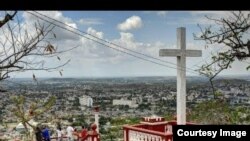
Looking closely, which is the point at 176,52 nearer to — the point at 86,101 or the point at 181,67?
the point at 181,67

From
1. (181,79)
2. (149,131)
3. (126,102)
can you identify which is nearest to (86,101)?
(126,102)

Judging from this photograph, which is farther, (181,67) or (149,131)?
Result: (181,67)

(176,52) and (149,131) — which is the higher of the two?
(176,52)

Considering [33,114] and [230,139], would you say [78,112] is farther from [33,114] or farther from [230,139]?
[230,139]

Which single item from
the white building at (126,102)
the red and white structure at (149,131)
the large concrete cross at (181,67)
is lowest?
the red and white structure at (149,131)

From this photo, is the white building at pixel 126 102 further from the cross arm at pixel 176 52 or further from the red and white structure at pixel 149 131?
the cross arm at pixel 176 52

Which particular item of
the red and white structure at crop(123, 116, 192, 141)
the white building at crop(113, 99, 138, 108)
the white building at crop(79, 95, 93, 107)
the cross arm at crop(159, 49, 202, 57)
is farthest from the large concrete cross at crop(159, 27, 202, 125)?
the white building at crop(79, 95, 93, 107)

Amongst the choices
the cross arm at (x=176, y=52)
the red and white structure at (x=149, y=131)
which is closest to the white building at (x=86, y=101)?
the red and white structure at (x=149, y=131)

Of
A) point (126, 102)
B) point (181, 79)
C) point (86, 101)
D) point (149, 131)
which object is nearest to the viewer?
point (149, 131)

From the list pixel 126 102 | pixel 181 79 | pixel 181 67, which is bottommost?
pixel 126 102

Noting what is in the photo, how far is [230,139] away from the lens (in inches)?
78.7

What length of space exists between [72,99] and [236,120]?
2283 mm

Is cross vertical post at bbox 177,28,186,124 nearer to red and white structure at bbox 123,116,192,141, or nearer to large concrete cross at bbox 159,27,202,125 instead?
large concrete cross at bbox 159,27,202,125

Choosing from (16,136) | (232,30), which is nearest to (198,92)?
(232,30)
